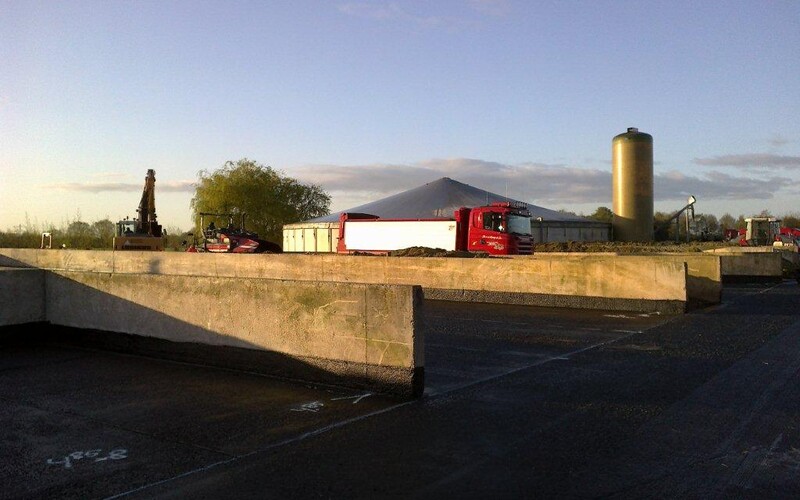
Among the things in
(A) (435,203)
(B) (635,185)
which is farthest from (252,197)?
(B) (635,185)

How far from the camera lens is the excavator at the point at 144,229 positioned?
34031mm

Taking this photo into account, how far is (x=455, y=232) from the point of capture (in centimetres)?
3186

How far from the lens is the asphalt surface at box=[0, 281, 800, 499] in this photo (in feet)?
15.2

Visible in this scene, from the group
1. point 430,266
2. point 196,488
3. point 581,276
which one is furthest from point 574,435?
point 430,266

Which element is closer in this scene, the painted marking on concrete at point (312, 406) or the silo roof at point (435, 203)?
the painted marking on concrete at point (312, 406)

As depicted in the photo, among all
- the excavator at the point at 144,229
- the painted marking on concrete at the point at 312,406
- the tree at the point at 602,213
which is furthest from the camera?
the tree at the point at 602,213

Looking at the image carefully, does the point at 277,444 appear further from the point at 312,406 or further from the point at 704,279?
the point at 704,279

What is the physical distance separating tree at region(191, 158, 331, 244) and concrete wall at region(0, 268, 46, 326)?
200 feet

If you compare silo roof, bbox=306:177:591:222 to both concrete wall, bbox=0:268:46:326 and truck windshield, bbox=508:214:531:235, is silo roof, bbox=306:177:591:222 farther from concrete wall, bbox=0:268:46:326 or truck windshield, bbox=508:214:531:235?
concrete wall, bbox=0:268:46:326

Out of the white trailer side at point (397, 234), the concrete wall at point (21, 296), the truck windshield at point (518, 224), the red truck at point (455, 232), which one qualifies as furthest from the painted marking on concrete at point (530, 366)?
the white trailer side at point (397, 234)

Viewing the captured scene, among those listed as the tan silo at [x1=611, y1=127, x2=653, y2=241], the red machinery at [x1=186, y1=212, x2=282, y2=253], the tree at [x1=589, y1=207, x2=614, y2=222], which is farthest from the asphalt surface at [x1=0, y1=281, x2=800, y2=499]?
the tree at [x1=589, y1=207, x2=614, y2=222]

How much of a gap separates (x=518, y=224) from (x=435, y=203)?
30.9 metres

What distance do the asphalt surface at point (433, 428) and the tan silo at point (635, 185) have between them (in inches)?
2416

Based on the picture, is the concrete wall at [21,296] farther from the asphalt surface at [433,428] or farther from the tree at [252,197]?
the tree at [252,197]
